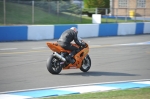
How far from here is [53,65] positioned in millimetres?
12195

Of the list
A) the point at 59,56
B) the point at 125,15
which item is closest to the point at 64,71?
the point at 59,56

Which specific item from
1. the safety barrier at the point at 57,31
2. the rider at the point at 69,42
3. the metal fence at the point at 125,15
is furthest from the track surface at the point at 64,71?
the metal fence at the point at 125,15

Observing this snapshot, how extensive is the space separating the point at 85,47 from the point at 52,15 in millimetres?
20921

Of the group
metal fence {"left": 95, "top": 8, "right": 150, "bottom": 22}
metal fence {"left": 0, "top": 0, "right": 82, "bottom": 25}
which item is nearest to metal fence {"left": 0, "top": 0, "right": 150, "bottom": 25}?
metal fence {"left": 0, "top": 0, "right": 82, "bottom": 25}

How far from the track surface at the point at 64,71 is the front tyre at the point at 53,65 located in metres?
0.16

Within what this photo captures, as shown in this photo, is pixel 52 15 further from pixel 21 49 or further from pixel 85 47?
pixel 85 47

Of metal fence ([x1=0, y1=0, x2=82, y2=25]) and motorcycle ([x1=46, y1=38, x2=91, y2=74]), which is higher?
metal fence ([x1=0, y1=0, x2=82, y2=25])

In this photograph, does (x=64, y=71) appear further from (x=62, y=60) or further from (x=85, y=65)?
(x=62, y=60)

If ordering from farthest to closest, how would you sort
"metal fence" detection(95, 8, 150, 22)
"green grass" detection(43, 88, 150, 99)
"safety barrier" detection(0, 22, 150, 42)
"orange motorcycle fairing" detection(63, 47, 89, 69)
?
"metal fence" detection(95, 8, 150, 22)
"safety barrier" detection(0, 22, 150, 42)
"orange motorcycle fairing" detection(63, 47, 89, 69)
"green grass" detection(43, 88, 150, 99)

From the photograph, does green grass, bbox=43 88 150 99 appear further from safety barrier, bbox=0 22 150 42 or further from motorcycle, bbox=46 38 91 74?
safety barrier, bbox=0 22 150 42

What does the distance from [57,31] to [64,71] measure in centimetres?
1216

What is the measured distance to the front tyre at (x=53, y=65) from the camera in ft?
39.7

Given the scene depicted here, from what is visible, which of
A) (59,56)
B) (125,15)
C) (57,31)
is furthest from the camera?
(125,15)

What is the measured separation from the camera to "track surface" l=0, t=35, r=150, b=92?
11039mm
